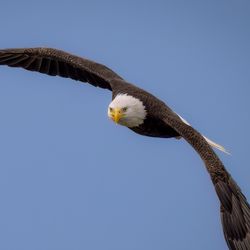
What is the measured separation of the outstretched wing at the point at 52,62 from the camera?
13984 mm

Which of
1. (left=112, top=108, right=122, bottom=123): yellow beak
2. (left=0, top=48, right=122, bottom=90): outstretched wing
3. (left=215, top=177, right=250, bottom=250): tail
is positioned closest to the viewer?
(left=215, top=177, right=250, bottom=250): tail

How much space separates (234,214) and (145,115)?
2472 millimetres

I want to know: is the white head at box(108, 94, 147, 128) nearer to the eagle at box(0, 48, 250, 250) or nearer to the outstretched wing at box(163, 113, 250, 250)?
the eagle at box(0, 48, 250, 250)

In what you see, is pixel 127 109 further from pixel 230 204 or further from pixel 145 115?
pixel 230 204

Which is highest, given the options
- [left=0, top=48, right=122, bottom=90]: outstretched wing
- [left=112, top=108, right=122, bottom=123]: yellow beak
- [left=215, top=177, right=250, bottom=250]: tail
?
[left=0, top=48, right=122, bottom=90]: outstretched wing

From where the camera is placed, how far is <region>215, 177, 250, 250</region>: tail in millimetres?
10500

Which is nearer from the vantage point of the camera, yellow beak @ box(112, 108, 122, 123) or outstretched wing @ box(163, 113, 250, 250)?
outstretched wing @ box(163, 113, 250, 250)

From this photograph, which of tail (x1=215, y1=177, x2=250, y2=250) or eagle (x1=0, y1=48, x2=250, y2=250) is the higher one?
eagle (x1=0, y1=48, x2=250, y2=250)

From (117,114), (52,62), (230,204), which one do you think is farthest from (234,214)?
(52,62)

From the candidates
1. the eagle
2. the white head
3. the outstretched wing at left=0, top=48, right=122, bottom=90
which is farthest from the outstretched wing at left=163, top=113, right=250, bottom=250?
the outstretched wing at left=0, top=48, right=122, bottom=90

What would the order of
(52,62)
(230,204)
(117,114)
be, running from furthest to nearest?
1. (52,62)
2. (117,114)
3. (230,204)

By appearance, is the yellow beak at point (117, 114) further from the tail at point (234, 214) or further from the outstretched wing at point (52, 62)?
the tail at point (234, 214)

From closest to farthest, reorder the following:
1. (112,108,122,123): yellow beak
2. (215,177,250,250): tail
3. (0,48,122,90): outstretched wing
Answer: (215,177,250,250): tail
(112,108,122,123): yellow beak
(0,48,122,90): outstretched wing

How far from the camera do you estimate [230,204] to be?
34.9 feet
